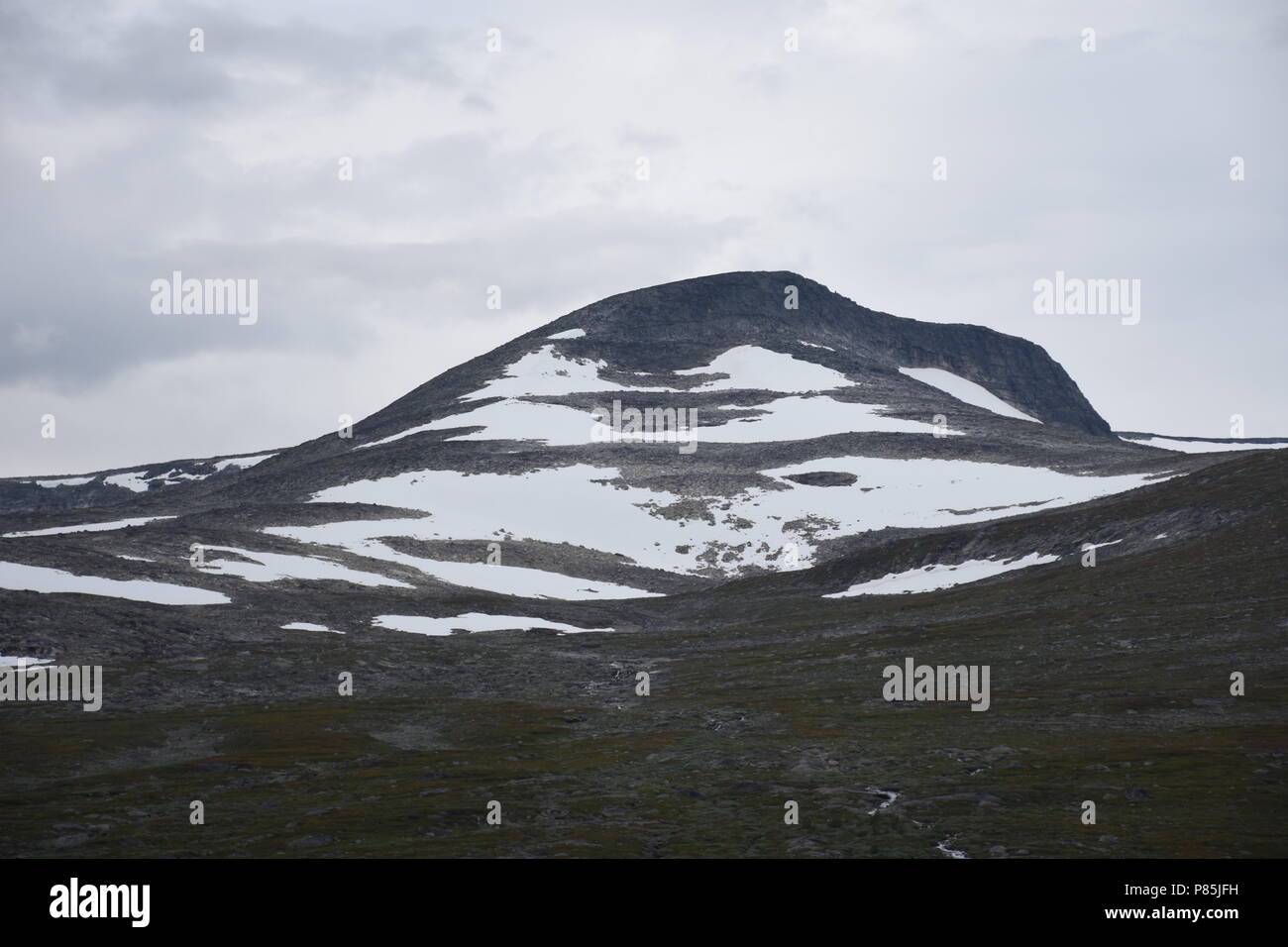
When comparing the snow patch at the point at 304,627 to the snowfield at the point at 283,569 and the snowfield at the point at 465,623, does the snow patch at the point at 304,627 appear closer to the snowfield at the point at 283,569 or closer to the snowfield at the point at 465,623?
the snowfield at the point at 465,623

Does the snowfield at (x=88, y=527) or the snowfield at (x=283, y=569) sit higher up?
the snowfield at (x=88, y=527)

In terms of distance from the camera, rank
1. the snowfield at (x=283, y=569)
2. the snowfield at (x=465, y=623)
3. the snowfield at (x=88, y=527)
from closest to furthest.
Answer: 1. the snowfield at (x=465, y=623)
2. the snowfield at (x=283, y=569)
3. the snowfield at (x=88, y=527)

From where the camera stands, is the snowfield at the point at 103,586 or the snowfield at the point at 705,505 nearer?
the snowfield at the point at 103,586

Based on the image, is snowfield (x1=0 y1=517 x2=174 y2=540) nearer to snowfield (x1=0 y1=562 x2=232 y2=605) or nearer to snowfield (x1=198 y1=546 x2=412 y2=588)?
snowfield (x1=198 y1=546 x2=412 y2=588)

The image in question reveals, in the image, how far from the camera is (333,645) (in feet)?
283

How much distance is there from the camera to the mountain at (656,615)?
51.6m

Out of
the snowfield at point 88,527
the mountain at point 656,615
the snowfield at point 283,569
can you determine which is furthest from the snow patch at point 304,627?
the snowfield at point 88,527

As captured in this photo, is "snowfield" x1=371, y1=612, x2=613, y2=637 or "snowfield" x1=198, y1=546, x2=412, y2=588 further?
"snowfield" x1=198, y1=546, x2=412, y2=588

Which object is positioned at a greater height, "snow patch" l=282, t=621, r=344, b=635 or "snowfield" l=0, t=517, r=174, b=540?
"snowfield" l=0, t=517, r=174, b=540

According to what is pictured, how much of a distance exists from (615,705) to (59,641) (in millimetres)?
35251

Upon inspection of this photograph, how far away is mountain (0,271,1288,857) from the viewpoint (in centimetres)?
5162

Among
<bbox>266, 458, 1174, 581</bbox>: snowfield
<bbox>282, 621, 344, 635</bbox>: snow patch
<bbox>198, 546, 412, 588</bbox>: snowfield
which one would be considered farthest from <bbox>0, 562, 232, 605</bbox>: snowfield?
<bbox>266, 458, 1174, 581</bbox>: snowfield

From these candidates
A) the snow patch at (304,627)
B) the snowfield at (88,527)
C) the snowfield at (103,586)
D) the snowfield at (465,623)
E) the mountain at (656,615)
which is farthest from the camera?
the snowfield at (88,527)

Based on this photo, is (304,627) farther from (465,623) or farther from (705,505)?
(705,505)
